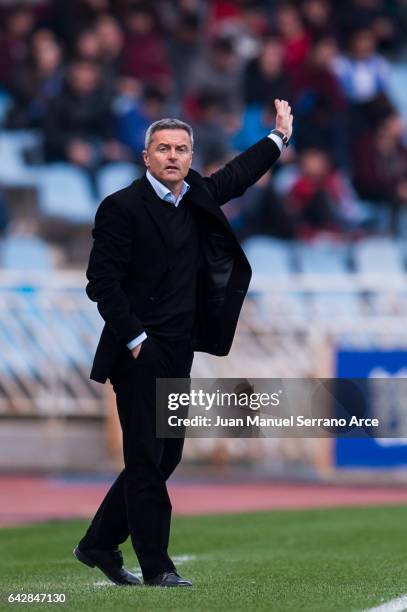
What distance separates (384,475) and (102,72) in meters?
6.60

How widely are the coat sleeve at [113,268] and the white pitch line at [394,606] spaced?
4.85ft

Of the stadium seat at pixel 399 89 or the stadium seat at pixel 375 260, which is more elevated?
the stadium seat at pixel 399 89

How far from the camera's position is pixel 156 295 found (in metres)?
6.61

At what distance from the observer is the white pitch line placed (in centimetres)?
604

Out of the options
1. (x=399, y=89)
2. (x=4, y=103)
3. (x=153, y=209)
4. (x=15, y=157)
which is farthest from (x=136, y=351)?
(x=399, y=89)

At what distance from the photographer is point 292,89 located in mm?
19484

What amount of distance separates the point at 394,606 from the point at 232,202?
11742mm

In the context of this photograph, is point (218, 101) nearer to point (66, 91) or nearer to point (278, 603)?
point (66, 91)

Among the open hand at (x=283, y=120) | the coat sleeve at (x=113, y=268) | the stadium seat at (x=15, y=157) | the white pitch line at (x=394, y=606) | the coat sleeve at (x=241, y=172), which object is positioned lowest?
the white pitch line at (x=394, y=606)

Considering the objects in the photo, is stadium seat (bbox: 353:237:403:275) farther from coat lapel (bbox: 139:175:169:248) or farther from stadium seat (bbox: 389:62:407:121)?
coat lapel (bbox: 139:175:169:248)

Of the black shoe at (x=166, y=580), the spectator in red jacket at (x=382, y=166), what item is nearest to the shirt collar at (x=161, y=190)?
the black shoe at (x=166, y=580)

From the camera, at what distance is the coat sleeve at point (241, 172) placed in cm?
689

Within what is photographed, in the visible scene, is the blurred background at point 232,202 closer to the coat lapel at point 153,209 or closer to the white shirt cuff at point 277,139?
the white shirt cuff at point 277,139

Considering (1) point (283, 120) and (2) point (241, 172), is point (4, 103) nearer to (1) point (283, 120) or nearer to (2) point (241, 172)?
(1) point (283, 120)
